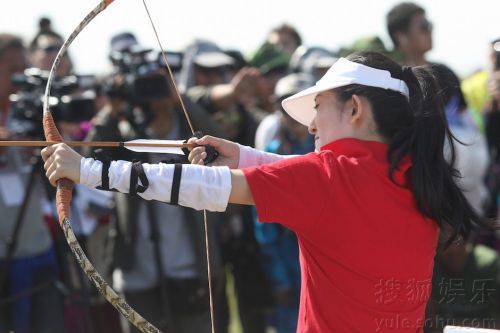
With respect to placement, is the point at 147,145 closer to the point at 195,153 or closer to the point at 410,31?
the point at 195,153

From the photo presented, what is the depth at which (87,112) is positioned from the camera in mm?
4848

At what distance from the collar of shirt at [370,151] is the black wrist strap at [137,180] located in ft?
1.91

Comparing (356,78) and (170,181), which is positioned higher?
(356,78)

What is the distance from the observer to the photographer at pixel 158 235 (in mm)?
4773

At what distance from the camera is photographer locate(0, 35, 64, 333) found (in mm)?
4758

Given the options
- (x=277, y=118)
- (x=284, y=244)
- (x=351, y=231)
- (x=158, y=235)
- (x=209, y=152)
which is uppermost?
(x=209, y=152)

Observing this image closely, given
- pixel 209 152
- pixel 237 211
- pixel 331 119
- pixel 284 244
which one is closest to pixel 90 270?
pixel 209 152

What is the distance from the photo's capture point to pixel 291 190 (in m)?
2.54

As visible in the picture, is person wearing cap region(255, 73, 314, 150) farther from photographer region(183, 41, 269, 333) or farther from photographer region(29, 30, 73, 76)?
photographer region(29, 30, 73, 76)

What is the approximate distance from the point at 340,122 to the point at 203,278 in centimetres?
222

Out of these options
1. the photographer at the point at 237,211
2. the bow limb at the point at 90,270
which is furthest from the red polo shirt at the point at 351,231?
the photographer at the point at 237,211

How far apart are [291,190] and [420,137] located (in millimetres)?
489

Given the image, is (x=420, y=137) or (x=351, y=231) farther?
(x=420, y=137)

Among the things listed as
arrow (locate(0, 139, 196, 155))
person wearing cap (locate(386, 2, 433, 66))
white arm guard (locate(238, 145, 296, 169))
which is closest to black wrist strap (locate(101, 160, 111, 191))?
arrow (locate(0, 139, 196, 155))
